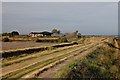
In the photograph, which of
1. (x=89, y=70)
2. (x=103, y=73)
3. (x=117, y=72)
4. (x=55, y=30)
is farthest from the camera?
(x=55, y=30)

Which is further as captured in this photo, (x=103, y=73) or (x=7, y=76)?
(x=103, y=73)

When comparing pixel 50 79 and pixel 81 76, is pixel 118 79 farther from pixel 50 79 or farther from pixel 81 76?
pixel 50 79

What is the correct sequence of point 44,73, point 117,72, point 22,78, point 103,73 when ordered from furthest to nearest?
point 117,72
point 103,73
point 44,73
point 22,78

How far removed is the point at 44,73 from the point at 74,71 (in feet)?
5.22

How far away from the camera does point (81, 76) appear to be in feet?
47.1

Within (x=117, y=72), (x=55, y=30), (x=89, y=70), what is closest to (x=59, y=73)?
(x=89, y=70)

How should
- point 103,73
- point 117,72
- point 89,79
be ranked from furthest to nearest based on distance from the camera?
point 117,72, point 103,73, point 89,79

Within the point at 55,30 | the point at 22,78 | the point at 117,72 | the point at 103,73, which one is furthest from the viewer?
the point at 55,30

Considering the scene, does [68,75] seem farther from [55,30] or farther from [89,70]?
[55,30]

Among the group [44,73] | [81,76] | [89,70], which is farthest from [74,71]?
[89,70]

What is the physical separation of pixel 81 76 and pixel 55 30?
13464cm

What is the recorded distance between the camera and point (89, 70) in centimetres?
1681

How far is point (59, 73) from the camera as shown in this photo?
13539mm

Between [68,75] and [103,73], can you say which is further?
[103,73]
